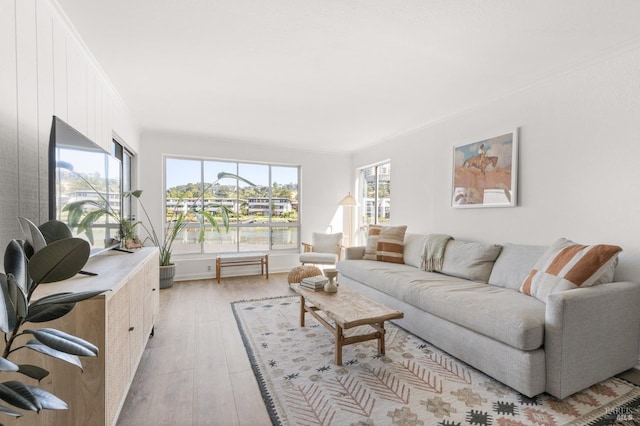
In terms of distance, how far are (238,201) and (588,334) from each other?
4917 mm

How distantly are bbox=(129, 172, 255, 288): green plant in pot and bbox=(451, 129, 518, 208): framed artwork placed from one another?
2.76 metres

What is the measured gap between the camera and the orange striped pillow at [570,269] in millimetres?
2105

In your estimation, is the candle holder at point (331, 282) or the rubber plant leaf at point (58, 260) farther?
the candle holder at point (331, 282)

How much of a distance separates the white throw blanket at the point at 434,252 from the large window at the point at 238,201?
2.88 metres

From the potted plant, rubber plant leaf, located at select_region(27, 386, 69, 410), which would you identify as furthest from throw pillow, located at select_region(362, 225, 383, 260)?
rubber plant leaf, located at select_region(27, 386, 69, 410)

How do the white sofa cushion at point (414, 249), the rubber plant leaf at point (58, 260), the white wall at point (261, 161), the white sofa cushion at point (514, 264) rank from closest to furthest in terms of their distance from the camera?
the rubber plant leaf at point (58, 260), the white sofa cushion at point (514, 264), the white sofa cushion at point (414, 249), the white wall at point (261, 161)

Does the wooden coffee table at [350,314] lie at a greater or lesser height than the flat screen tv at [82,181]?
lesser

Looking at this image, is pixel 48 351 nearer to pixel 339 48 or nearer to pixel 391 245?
pixel 339 48

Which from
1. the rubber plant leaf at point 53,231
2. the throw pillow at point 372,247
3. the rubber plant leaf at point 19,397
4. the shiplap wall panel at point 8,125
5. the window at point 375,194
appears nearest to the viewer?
the rubber plant leaf at point 19,397

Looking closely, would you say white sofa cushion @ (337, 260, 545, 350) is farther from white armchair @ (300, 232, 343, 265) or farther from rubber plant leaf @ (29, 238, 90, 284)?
rubber plant leaf @ (29, 238, 90, 284)

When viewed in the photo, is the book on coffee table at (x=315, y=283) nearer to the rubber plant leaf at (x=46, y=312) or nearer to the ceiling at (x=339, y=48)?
the ceiling at (x=339, y=48)

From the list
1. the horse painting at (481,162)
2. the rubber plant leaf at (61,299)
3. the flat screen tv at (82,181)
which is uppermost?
the horse painting at (481,162)

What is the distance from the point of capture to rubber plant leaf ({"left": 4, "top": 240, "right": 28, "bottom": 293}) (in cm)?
84

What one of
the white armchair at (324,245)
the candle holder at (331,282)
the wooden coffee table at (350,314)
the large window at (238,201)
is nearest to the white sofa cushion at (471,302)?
the wooden coffee table at (350,314)
